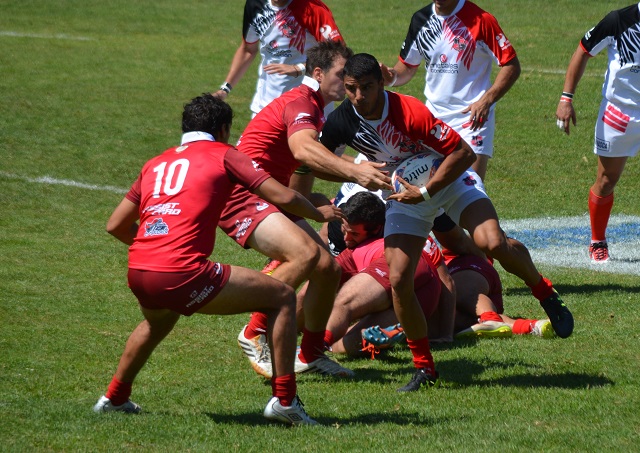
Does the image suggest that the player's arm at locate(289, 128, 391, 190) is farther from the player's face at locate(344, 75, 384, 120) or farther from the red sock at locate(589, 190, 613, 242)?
the red sock at locate(589, 190, 613, 242)

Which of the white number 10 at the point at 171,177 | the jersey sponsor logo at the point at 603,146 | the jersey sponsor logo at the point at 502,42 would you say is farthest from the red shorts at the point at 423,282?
the jersey sponsor logo at the point at 603,146

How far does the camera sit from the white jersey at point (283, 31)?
10.7m

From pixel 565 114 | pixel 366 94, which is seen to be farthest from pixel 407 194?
pixel 565 114

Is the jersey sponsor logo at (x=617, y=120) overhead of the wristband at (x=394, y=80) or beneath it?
beneath

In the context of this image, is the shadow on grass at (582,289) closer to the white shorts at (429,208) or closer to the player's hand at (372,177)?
the white shorts at (429,208)

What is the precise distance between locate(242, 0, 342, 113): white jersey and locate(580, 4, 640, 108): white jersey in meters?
2.46

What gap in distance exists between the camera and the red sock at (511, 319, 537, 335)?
796cm

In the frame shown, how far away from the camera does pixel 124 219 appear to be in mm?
6172

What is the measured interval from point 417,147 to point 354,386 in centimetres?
157

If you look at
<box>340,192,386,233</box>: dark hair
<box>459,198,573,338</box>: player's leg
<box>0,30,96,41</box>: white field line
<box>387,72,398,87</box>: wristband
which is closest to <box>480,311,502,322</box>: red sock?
<box>459,198,573,338</box>: player's leg

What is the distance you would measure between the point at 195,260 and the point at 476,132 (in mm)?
4571

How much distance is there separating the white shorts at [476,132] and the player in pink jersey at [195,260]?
12.5ft

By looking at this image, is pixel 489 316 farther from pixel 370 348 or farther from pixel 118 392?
pixel 118 392

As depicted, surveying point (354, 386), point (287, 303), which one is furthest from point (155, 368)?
point (287, 303)
